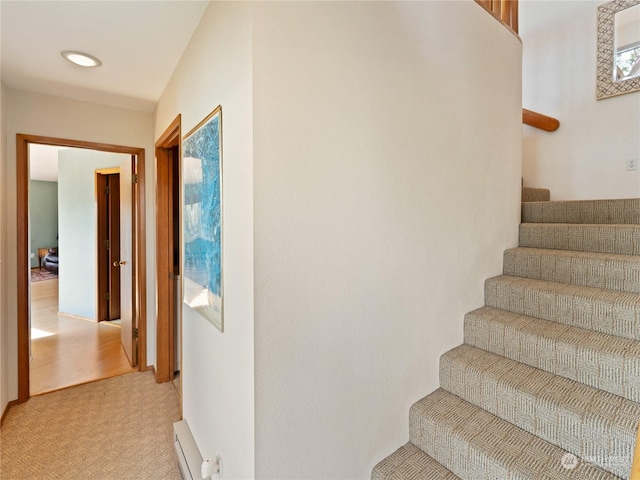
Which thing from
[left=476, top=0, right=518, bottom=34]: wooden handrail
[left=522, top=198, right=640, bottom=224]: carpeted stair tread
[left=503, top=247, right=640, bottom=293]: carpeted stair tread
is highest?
[left=476, top=0, right=518, bottom=34]: wooden handrail

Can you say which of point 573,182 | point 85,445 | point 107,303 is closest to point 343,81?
point 85,445

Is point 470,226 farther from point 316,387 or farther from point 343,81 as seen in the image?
point 316,387

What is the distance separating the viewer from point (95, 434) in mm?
2043

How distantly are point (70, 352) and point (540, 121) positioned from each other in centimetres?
516

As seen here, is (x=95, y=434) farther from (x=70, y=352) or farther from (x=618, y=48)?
(x=618, y=48)

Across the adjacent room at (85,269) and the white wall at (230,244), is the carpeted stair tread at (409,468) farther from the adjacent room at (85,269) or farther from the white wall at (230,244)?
the adjacent room at (85,269)

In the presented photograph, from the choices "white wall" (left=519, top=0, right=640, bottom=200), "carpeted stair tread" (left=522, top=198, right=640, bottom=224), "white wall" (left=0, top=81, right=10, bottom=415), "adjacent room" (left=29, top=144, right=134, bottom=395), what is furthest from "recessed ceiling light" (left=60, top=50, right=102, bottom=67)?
"white wall" (left=519, top=0, right=640, bottom=200)

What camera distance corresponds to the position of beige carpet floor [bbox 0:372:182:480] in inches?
68.7

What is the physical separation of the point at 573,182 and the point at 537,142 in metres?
0.55

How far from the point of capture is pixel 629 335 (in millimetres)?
1404

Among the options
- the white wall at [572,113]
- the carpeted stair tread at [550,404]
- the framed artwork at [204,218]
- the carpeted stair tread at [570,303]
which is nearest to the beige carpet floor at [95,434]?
the framed artwork at [204,218]

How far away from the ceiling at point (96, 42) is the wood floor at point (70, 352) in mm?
2286

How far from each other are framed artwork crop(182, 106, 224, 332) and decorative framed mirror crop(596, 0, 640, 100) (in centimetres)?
343

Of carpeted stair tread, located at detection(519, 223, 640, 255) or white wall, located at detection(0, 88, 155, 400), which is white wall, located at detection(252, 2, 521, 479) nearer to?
carpeted stair tread, located at detection(519, 223, 640, 255)
